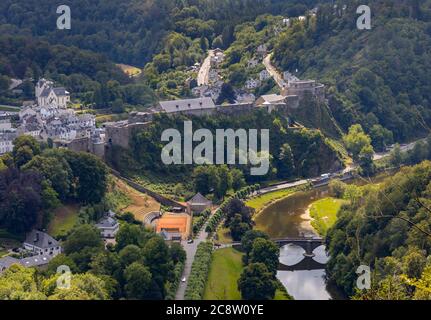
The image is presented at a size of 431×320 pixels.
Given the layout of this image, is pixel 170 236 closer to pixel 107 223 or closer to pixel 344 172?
pixel 107 223

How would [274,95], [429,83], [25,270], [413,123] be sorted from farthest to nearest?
[429,83]
[413,123]
[274,95]
[25,270]

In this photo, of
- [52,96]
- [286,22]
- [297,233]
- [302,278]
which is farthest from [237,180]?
[286,22]

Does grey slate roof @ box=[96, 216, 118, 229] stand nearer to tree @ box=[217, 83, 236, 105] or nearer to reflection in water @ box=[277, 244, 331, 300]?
reflection in water @ box=[277, 244, 331, 300]

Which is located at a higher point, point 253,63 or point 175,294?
point 253,63

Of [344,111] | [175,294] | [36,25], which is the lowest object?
[175,294]

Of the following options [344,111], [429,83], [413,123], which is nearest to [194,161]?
[344,111]

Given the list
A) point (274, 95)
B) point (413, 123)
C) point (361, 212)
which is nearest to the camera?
point (361, 212)

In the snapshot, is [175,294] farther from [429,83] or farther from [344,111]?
[429,83]
